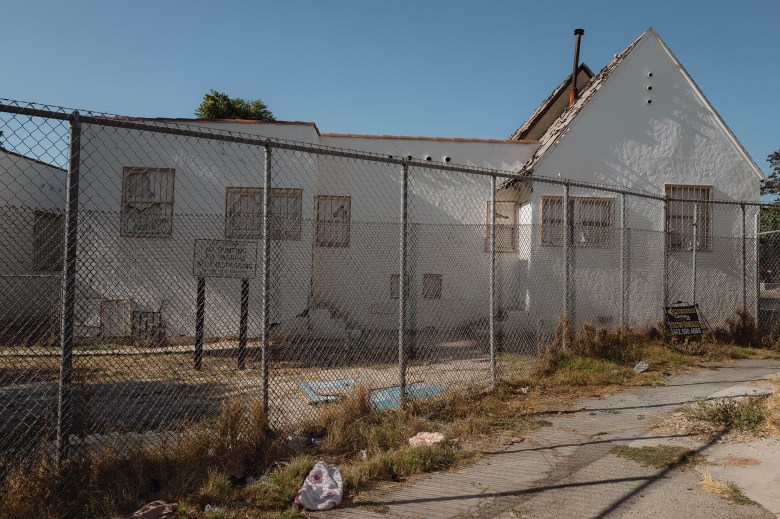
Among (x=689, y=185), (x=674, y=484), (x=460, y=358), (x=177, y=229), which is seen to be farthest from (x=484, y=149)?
(x=674, y=484)

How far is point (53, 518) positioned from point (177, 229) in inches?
353

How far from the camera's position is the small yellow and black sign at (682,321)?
9836 millimetres

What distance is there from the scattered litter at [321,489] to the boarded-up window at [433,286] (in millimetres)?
8435

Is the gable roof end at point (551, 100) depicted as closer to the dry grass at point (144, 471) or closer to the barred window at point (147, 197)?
the barred window at point (147, 197)

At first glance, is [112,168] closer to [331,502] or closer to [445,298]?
[445,298]

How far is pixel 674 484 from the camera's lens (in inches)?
166

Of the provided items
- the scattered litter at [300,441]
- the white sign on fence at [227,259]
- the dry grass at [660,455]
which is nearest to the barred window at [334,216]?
the white sign on fence at [227,259]

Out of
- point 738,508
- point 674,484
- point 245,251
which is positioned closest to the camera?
point 738,508

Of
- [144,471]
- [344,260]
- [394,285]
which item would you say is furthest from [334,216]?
[144,471]

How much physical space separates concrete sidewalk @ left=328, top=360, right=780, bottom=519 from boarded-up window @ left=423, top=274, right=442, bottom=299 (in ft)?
22.0

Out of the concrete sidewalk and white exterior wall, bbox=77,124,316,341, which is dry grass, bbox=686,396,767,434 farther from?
white exterior wall, bbox=77,124,316,341

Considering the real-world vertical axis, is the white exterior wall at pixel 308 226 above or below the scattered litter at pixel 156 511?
above

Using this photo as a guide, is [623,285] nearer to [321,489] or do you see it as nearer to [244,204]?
[321,489]

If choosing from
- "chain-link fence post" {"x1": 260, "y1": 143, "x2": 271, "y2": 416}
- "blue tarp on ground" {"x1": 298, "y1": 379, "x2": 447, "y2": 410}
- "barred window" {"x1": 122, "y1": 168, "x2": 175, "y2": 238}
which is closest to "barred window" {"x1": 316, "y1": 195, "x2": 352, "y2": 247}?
"barred window" {"x1": 122, "y1": 168, "x2": 175, "y2": 238}
